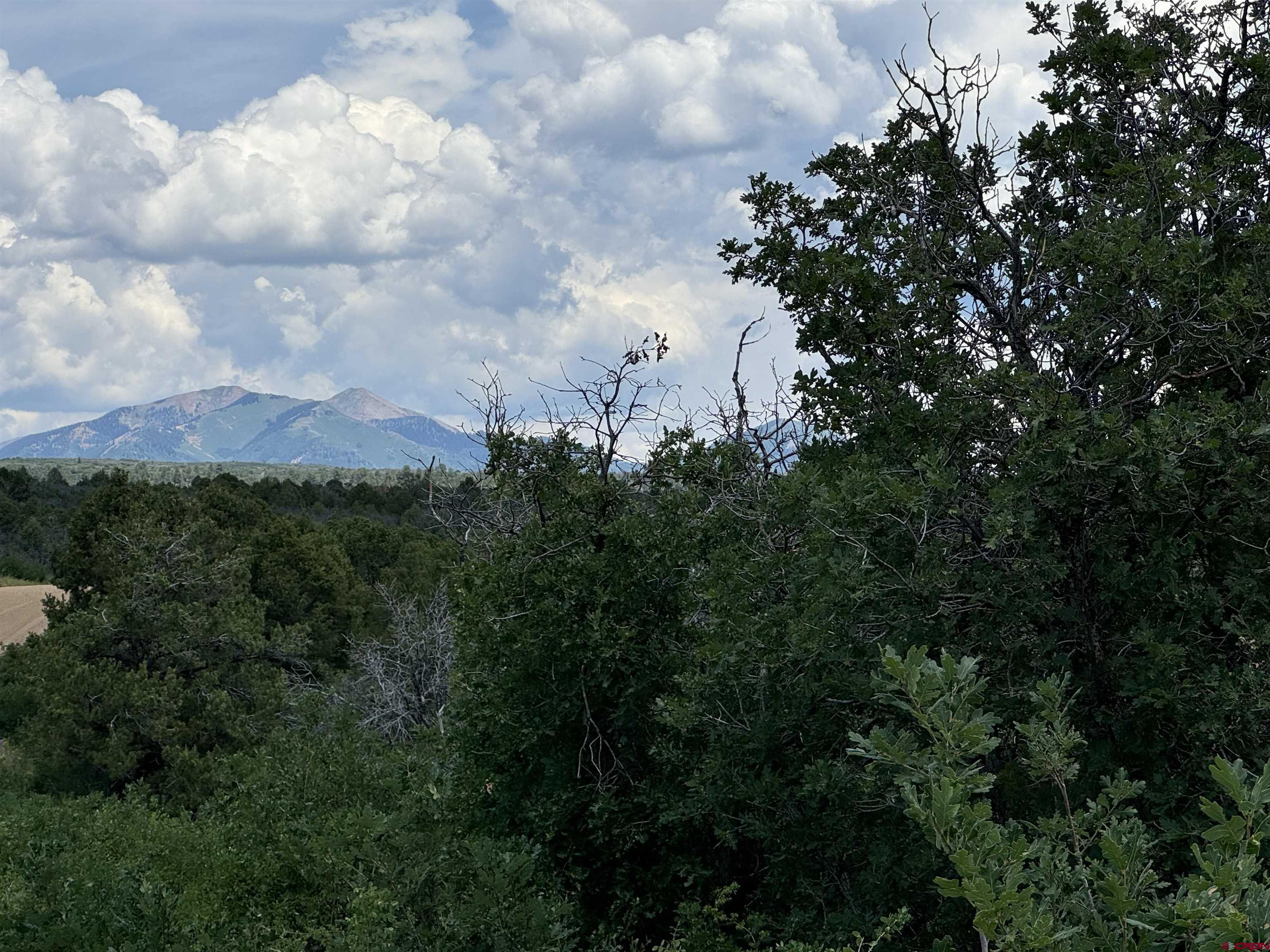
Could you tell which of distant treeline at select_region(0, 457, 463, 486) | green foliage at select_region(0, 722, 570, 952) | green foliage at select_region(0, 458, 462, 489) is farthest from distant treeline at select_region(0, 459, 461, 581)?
green foliage at select_region(0, 722, 570, 952)

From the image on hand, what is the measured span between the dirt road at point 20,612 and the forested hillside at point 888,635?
32.9 meters

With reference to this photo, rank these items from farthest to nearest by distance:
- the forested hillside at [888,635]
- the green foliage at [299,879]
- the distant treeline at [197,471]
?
the distant treeline at [197,471] → the green foliage at [299,879] → the forested hillside at [888,635]

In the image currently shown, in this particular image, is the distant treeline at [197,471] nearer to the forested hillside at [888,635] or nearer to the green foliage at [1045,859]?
the forested hillside at [888,635]

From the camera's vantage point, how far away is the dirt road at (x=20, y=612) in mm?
39625

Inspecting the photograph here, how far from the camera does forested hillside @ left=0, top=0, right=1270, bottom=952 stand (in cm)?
526

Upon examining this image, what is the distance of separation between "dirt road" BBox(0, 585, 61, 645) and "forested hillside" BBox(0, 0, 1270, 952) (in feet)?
108

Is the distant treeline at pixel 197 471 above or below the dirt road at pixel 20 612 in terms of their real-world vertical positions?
above

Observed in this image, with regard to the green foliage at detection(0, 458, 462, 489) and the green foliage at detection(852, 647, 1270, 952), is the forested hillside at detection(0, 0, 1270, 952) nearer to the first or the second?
the green foliage at detection(852, 647, 1270, 952)

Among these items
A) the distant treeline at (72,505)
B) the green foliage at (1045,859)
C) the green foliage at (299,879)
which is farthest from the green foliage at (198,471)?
the green foliage at (1045,859)

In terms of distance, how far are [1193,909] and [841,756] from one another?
412 centimetres

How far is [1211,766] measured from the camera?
8.89 ft

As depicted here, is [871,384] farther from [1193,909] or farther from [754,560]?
[1193,909]

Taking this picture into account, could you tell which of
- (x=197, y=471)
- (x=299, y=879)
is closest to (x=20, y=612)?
(x=299, y=879)

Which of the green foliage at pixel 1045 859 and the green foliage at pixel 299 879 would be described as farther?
the green foliage at pixel 299 879
